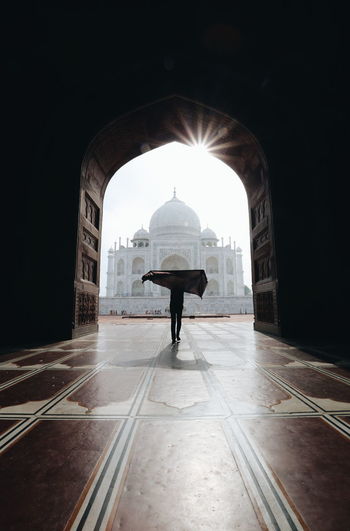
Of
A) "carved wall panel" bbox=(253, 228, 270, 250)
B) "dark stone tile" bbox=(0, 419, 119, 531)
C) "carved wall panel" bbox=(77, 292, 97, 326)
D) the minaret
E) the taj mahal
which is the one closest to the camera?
"dark stone tile" bbox=(0, 419, 119, 531)

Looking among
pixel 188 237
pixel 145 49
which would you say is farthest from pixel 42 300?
pixel 188 237

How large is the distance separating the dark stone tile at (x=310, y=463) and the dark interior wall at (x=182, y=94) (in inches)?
→ 129

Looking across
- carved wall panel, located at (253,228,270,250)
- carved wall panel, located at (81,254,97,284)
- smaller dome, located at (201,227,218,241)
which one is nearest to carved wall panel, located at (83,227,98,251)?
carved wall panel, located at (81,254,97,284)

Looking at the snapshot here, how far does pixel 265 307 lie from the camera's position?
15.7 feet

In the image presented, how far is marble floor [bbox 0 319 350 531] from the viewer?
0.56 metres

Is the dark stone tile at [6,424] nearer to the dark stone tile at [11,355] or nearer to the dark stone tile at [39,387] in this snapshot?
the dark stone tile at [39,387]

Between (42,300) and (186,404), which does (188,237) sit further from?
(186,404)

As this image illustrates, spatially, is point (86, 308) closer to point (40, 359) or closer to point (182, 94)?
point (40, 359)

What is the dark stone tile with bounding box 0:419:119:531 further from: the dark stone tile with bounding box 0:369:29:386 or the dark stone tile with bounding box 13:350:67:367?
the dark stone tile with bounding box 13:350:67:367

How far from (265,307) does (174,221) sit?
2953 cm

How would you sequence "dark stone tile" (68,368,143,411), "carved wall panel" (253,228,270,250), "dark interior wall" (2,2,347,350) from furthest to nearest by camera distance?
"carved wall panel" (253,228,270,250), "dark interior wall" (2,2,347,350), "dark stone tile" (68,368,143,411)

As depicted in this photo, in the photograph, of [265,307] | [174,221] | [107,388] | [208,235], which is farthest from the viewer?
[208,235]

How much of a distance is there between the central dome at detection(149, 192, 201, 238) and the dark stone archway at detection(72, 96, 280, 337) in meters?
26.5

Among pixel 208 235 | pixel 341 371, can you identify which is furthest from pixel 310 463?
pixel 208 235
